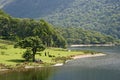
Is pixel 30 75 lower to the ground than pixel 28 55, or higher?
lower

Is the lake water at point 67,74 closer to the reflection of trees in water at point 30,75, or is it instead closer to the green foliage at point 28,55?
the reflection of trees in water at point 30,75

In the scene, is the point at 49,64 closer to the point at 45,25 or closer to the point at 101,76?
the point at 101,76

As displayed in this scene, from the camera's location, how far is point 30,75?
9900 centimetres

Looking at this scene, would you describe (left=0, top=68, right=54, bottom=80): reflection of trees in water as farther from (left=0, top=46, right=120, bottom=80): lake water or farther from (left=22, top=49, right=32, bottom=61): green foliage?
(left=22, top=49, right=32, bottom=61): green foliage

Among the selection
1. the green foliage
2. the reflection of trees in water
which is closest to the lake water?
the reflection of trees in water

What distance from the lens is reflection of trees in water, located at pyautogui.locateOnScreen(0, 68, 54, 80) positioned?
9406cm

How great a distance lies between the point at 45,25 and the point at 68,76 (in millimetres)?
103371

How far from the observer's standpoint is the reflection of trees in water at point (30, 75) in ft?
Result: 309

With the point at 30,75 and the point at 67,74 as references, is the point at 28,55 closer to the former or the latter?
the point at 30,75

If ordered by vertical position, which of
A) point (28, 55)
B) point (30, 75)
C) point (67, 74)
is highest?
point (28, 55)

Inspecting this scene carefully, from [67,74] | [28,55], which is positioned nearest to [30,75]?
[67,74]

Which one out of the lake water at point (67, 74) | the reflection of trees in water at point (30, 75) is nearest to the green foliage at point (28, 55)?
the lake water at point (67, 74)

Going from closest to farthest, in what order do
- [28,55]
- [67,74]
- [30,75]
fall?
[30,75] < [67,74] < [28,55]

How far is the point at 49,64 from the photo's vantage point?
119m
